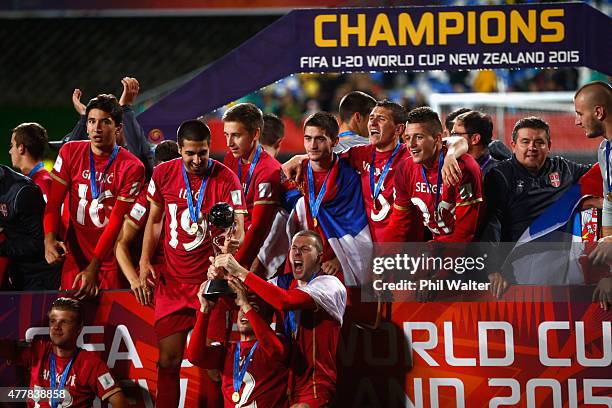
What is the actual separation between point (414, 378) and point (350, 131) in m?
1.92

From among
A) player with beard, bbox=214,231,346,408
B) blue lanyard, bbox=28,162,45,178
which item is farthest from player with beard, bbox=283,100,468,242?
blue lanyard, bbox=28,162,45,178

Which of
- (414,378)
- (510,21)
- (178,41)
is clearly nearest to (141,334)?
(414,378)

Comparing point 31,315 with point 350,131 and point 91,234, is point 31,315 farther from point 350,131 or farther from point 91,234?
point 350,131

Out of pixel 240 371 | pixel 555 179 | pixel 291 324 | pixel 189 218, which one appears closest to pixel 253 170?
pixel 189 218

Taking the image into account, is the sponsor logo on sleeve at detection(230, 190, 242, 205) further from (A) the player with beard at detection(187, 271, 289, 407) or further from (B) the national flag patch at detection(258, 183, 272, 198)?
(A) the player with beard at detection(187, 271, 289, 407)

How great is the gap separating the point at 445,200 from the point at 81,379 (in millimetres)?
2341

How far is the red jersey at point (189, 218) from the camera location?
5531mm

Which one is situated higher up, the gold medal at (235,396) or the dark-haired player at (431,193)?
the dark-haired player at (431,193)

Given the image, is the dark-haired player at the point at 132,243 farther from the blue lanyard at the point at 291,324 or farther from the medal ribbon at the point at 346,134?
the medal ribbon at the point at 346,134

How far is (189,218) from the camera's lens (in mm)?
5535

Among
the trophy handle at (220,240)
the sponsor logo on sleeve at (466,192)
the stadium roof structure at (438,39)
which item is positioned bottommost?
the trophy handle at (220,240)

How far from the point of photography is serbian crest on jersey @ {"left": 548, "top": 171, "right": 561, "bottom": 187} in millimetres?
5793

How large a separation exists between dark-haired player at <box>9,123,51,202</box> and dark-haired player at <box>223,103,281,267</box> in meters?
Answer: 1.41

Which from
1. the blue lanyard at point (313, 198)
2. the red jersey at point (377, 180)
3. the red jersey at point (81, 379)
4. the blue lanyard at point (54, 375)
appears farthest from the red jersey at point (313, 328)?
the blue lanyard at point (54, 375)
